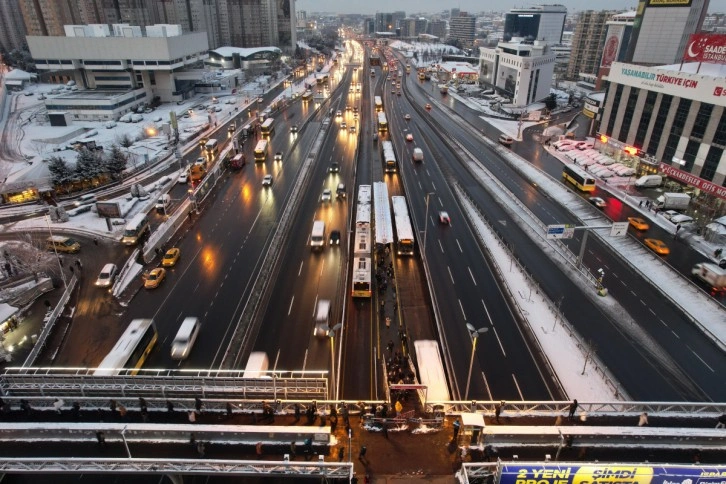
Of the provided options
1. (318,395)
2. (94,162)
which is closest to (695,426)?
(318,395)

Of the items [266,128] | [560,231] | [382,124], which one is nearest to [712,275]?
[560,231]

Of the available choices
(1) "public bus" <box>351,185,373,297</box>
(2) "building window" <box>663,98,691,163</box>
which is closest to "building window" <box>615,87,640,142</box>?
(2) "building window" <box>663,98,691,163</box>

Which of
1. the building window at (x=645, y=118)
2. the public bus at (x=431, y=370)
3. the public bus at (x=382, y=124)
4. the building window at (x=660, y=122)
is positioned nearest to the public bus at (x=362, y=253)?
the public bus at (x=431, y=370)

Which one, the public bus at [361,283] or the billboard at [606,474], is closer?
the billboard at [606,474]

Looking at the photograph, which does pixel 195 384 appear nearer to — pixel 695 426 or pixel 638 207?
pixel 695 426

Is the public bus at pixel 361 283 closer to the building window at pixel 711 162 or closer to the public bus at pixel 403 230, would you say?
the public bus at pixel 403 230

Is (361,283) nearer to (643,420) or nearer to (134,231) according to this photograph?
(643,420)
